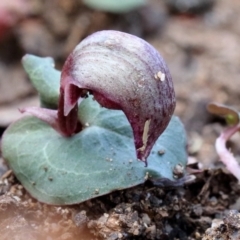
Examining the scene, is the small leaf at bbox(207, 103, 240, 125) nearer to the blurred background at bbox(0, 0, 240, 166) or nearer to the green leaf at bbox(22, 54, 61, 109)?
the green leaf at bbox(22, 54, 61, 109)

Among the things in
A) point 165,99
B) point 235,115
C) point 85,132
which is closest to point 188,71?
point 235,115

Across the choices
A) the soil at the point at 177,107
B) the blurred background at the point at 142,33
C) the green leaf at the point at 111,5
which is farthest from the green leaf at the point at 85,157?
the green leaf at the point at 111,5

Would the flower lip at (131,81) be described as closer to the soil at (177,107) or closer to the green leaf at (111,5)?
the soil at (177,107)

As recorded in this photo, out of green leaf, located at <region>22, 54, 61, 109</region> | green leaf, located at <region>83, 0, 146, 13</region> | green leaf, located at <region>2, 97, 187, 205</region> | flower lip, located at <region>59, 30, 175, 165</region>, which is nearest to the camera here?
flower lip, located at <region>59, 30, 175, 165</region>

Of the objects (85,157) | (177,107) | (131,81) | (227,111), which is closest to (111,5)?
(177,107)

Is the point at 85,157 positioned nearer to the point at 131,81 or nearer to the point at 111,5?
the point at 131,81

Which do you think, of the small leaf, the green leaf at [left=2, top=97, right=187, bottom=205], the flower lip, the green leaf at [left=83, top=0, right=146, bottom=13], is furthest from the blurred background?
the flower lip
